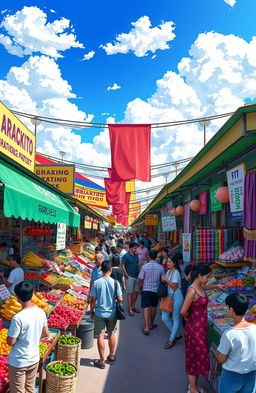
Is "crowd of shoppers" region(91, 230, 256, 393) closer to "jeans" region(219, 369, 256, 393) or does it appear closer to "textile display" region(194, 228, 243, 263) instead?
"jeans" region(219, 369, 256, 393)

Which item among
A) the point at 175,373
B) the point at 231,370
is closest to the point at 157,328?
the point at 175,373

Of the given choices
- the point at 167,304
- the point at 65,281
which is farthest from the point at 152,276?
the point at 65,281

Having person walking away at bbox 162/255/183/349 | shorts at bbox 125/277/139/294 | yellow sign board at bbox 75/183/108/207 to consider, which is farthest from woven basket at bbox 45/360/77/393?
yellow sign board at bbox 75/183/108/207

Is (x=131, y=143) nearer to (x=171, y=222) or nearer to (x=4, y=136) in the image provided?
(x=4, y=136)

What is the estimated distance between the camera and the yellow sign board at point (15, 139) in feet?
23.1

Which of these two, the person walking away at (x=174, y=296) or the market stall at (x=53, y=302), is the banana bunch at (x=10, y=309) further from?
the person walking away at (x=174, y=296)

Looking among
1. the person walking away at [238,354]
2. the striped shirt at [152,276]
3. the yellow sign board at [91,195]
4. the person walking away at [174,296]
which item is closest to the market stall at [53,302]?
the striped shirt at [152,276]

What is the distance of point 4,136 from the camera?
23.4 ft

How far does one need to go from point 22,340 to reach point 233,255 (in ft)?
14.2

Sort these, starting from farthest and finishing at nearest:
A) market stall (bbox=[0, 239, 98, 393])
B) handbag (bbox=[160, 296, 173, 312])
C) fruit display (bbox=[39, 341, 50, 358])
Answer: handbag (bbox=[160, 296, 173, 312]), market stall (bbox=[0, 239, 98, 393]), fruit display (bbox=[39, 341, 50, 358])

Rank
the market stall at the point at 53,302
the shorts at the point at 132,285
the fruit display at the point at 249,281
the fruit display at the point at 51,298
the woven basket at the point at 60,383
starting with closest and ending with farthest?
the woven basket at the point at 60,383
the market stall at the point at 53,302
the fruit display at the point at 249,281
the fruit display at the point at 51,298
the shorts at the point at 132,285

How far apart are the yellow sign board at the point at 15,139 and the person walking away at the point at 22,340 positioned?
12.8 feet

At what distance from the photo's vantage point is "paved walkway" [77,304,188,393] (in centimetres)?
486

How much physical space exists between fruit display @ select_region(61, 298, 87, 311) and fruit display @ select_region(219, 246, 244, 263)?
11.9ft
